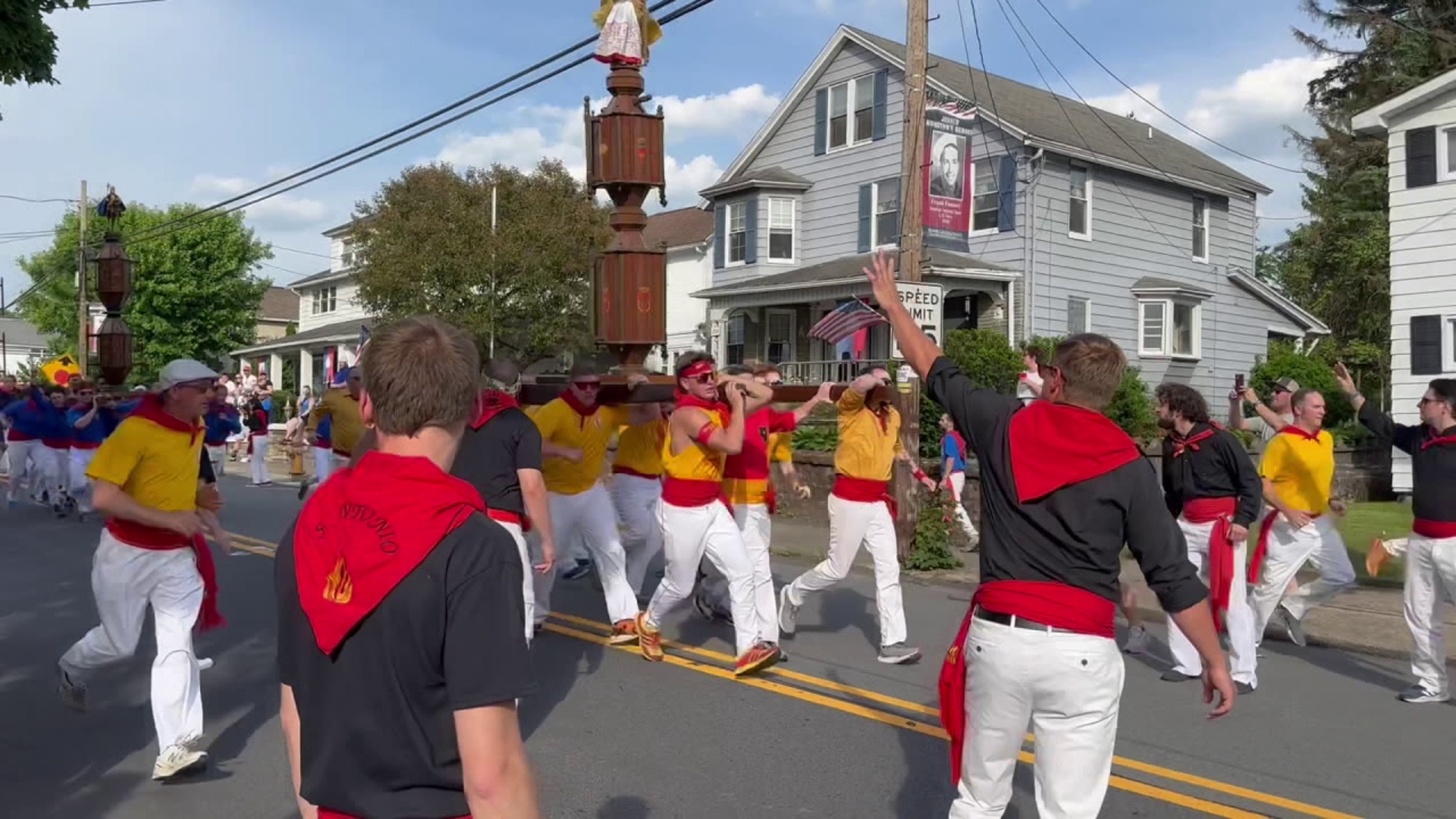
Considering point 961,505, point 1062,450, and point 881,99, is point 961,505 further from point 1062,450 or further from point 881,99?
point 881,99

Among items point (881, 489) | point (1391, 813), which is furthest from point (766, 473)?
point (1391, 813)

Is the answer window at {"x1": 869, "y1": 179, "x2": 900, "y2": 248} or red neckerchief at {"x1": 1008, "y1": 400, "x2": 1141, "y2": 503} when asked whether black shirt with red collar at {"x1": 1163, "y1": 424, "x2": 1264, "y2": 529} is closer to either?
red neckerchief at {"x1": 1008, "y1": 400, "x2": 1141, "y2": 503}

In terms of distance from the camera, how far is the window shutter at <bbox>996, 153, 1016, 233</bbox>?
85.6 ft

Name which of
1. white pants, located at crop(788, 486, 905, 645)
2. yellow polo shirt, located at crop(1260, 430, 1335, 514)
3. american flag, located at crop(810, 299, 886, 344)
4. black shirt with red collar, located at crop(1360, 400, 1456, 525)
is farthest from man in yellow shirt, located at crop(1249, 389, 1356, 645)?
american flag, located at crop(810, 299, 886, 344)

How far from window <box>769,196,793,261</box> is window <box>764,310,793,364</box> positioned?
142cm

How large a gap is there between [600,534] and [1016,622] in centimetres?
525

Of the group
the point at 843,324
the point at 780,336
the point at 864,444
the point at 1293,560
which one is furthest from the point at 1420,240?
the point at 864,444

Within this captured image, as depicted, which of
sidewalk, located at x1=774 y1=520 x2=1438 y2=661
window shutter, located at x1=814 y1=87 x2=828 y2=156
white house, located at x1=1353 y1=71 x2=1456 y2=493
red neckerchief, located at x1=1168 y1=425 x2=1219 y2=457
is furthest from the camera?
window shutter, located at x1=814 y1=87 x2=828 y2=156

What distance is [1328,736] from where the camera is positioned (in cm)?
670

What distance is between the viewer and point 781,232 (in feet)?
98.8

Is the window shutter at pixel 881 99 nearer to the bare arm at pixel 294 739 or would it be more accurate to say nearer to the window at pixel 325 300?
the bare arm at pixel 294 739

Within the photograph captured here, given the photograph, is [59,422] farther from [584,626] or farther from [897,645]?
[897,645]

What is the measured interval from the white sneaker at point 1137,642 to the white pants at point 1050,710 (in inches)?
206

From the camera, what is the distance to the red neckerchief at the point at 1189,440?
7.81 metres
